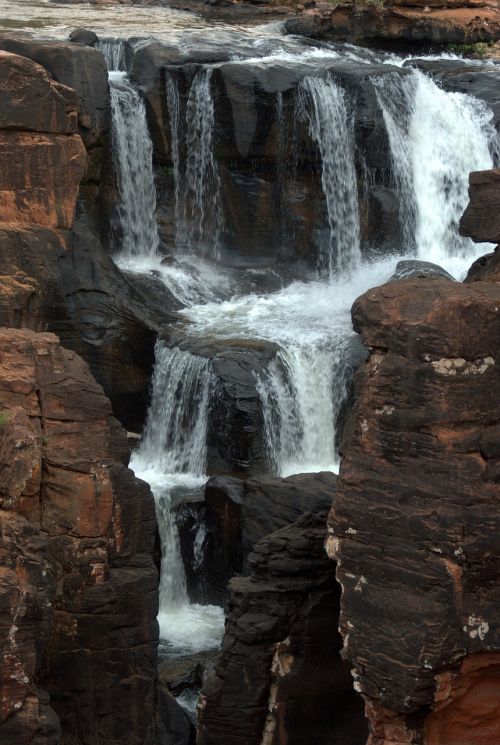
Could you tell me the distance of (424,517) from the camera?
13.7m

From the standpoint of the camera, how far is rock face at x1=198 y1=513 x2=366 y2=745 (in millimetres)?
16000

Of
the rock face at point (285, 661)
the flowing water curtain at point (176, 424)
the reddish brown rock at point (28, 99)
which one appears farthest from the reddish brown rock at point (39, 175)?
the rock face at point (285, 661)

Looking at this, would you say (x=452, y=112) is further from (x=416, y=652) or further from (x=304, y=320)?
(x=416, y=652)

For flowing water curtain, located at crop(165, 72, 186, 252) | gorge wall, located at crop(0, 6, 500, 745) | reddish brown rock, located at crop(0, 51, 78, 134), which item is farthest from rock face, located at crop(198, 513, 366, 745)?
flowing water curtain, located at crop(165, 72, 186, 252)

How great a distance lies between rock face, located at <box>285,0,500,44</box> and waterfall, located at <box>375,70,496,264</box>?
4.42 metres

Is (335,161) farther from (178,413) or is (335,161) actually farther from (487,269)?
(487,269)

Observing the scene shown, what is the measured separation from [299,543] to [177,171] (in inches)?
677

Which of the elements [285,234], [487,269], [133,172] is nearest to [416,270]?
[285,234]

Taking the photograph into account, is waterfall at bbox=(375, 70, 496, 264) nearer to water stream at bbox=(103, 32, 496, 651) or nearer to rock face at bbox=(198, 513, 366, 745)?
water stream at bbox=(103, 32, 496, 651)

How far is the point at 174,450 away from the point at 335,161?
8631 millimetres

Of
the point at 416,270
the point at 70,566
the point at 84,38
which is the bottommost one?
the point at 70,566

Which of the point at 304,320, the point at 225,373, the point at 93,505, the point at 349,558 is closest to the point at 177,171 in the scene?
the point at 304,320

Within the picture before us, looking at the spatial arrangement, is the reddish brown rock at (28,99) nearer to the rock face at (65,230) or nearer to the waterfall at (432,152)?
the rock face at (65,230)

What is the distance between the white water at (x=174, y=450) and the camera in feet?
81.9
